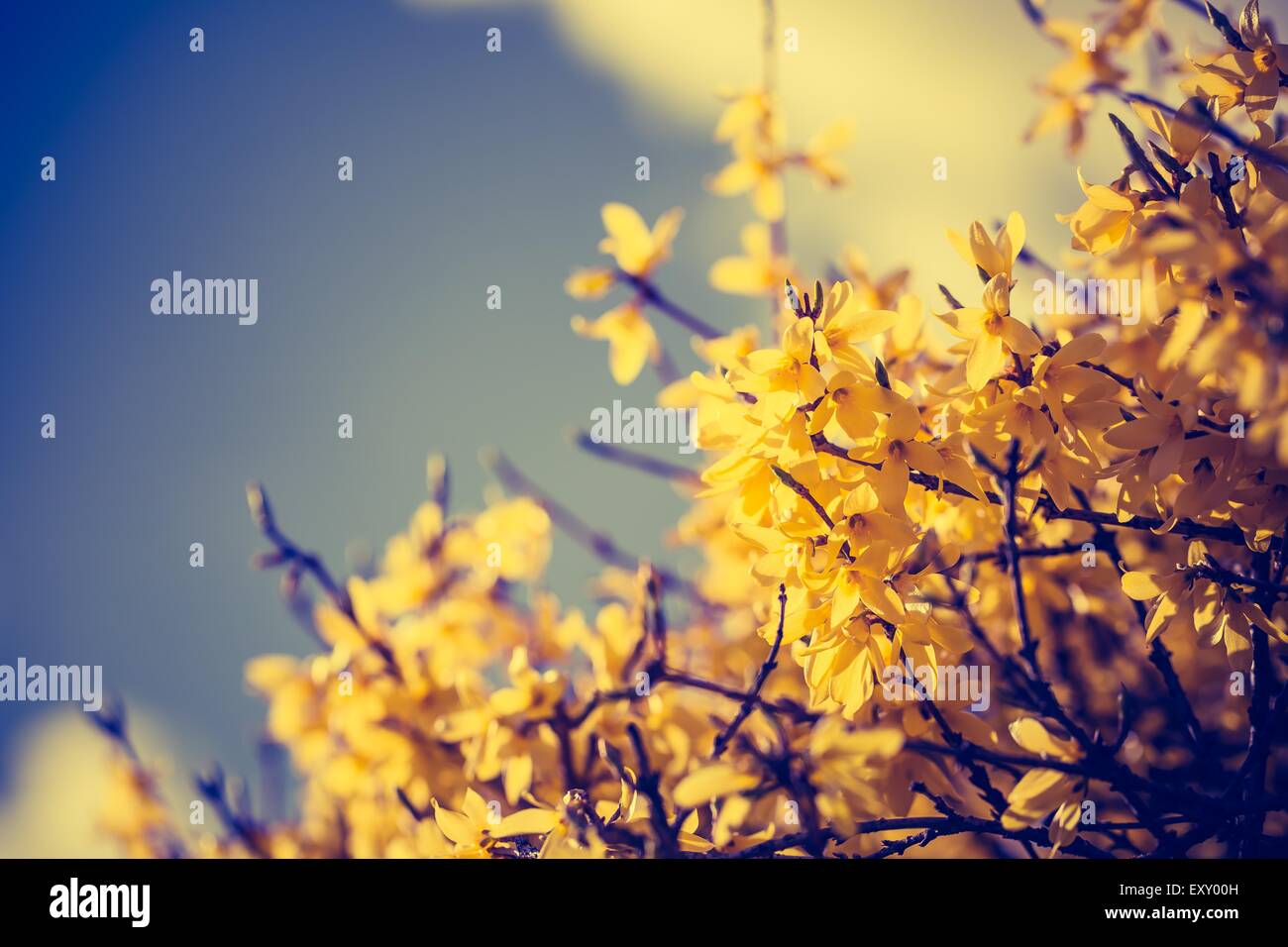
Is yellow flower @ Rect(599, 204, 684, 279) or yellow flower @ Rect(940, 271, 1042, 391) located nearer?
yellow flower @ Rect(940, 271, 1042, 391)

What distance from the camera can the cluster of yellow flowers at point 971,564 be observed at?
0.93 m

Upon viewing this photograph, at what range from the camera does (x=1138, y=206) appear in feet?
3.22

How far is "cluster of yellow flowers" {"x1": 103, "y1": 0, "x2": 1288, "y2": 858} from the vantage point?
3.06 feet
